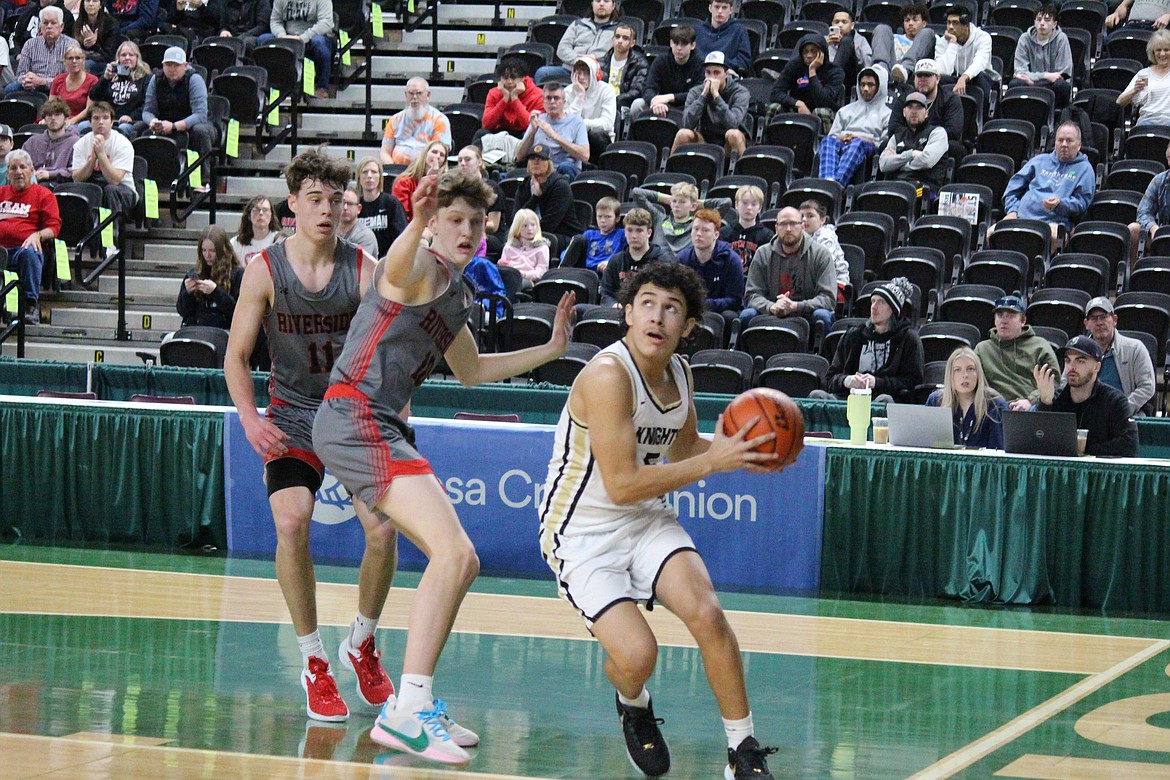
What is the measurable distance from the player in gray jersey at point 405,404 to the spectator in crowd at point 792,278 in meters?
6.48

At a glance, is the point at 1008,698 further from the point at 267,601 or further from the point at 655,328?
the point at 267,601

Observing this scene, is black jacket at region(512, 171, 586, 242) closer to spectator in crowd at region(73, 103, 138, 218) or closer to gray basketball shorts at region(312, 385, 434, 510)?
spectator in crowd at region(73, 103, 138, 218)

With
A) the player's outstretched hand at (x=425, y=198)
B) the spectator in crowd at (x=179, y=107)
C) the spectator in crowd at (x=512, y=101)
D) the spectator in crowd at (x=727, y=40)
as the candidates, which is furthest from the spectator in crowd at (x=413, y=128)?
the player's outstretched hand at (x=425, y=198)

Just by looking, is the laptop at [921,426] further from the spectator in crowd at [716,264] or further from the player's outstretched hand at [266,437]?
the player's outstretched hand at [266,437]

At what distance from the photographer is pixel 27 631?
6.80 m

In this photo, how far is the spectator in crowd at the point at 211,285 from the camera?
39.4ft

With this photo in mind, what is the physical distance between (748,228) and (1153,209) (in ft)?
10.3

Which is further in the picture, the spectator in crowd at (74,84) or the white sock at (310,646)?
the spectator in crowd at (74,84)

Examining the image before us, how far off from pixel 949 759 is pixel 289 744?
207 cm

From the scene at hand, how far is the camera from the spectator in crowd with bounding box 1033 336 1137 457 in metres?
8.72

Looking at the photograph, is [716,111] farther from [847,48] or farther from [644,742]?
[644,742]

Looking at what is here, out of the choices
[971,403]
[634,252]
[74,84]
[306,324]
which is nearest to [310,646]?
[306,324]

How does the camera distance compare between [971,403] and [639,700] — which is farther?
[971,403]

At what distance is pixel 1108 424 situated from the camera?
28.7 ft
